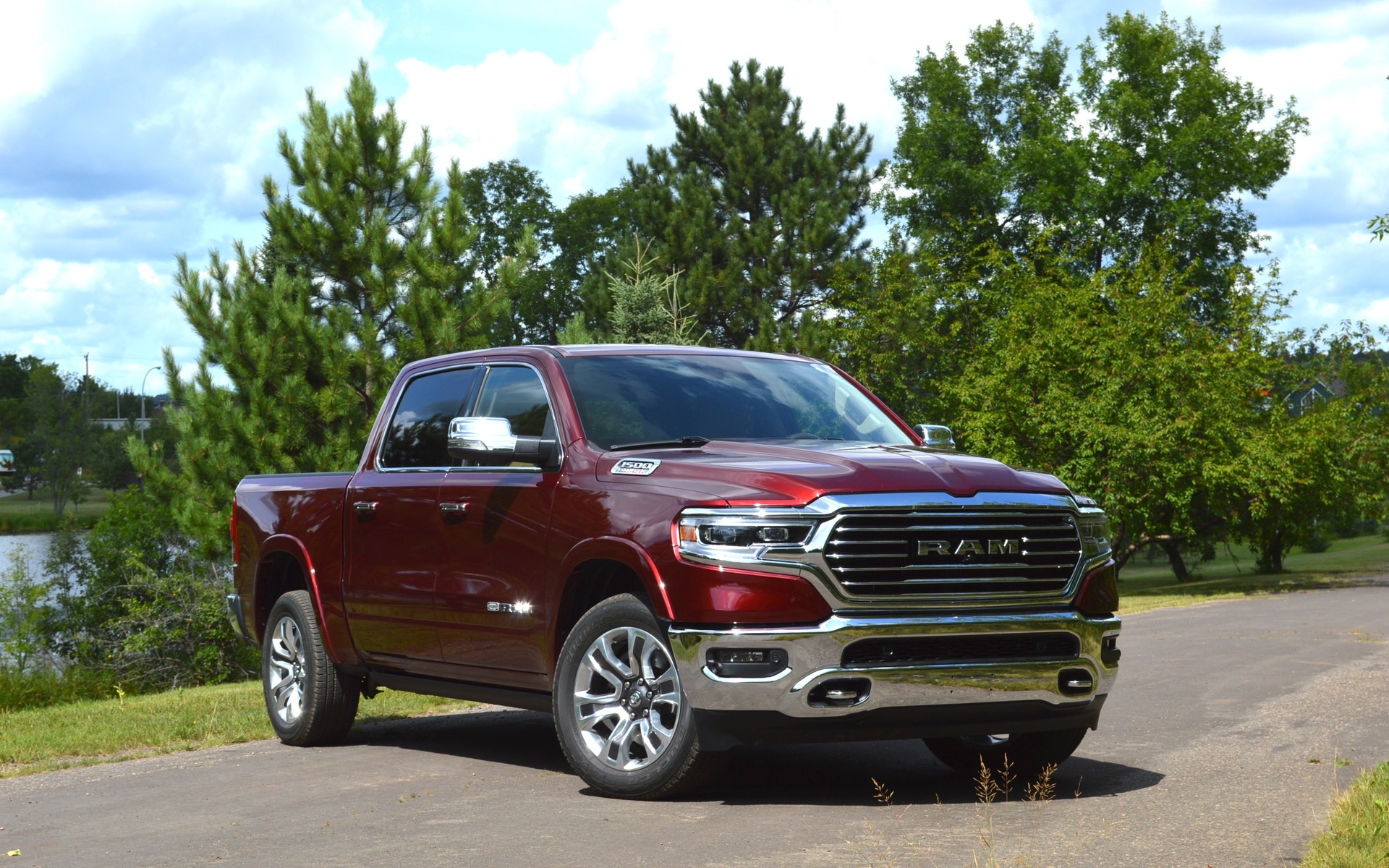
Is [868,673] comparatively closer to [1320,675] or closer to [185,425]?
[1320,675]

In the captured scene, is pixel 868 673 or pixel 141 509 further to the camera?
pixel 141 509

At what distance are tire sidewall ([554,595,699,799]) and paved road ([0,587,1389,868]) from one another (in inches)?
4.3

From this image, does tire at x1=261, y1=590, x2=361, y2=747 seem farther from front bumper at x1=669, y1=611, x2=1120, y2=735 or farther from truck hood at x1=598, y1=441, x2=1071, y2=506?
front bumper at x1=669, y1=611, x2=1120, y2=735

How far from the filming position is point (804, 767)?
25.1ft

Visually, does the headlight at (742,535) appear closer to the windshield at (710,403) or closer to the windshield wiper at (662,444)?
the windshield wiper at (662,444)

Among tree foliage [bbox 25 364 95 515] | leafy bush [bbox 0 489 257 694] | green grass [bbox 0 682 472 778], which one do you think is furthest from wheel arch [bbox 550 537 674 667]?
tree foliage [bbox 25 364 95 515]

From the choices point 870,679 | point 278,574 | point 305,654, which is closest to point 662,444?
point 870,679

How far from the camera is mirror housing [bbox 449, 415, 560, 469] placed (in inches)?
276

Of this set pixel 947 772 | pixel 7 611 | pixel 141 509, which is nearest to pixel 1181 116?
pixel 141 509

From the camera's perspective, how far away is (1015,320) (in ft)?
112

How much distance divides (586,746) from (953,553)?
176 centimetres

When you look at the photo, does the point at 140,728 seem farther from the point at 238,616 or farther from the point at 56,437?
the point at 56,437

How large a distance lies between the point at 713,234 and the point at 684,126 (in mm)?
4016

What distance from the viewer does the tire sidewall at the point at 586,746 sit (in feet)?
20.7
